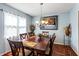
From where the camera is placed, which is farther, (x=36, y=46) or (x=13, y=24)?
(x=13, y=24)

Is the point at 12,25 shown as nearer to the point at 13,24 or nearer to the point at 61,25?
the point at 13,24

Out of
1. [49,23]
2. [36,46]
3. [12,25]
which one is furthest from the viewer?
[12,25]

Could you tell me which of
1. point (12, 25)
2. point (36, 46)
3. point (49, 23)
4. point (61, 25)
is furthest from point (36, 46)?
point (12, 25)

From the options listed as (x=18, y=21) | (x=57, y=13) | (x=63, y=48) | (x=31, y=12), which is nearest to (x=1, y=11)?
(x=18, y=21)

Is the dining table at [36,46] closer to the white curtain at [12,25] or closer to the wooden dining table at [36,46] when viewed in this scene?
the wooden dining table at [36,46]

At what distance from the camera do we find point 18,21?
3.11m

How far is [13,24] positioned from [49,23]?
133 cm

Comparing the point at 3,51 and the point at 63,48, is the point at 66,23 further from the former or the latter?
the point at 3,51

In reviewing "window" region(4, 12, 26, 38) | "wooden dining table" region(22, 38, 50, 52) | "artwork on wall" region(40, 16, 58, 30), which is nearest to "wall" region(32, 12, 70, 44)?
"artwork on wall" region(40, 16, 58, 30)

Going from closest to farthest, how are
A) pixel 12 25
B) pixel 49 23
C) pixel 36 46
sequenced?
pixel 36 46, pixel 49 23, pixel 12 25

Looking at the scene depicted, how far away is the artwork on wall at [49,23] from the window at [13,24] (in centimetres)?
97

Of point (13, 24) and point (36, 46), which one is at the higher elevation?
point (13, 24)

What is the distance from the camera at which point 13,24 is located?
2926 millimetres

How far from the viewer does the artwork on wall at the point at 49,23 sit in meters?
2.72
